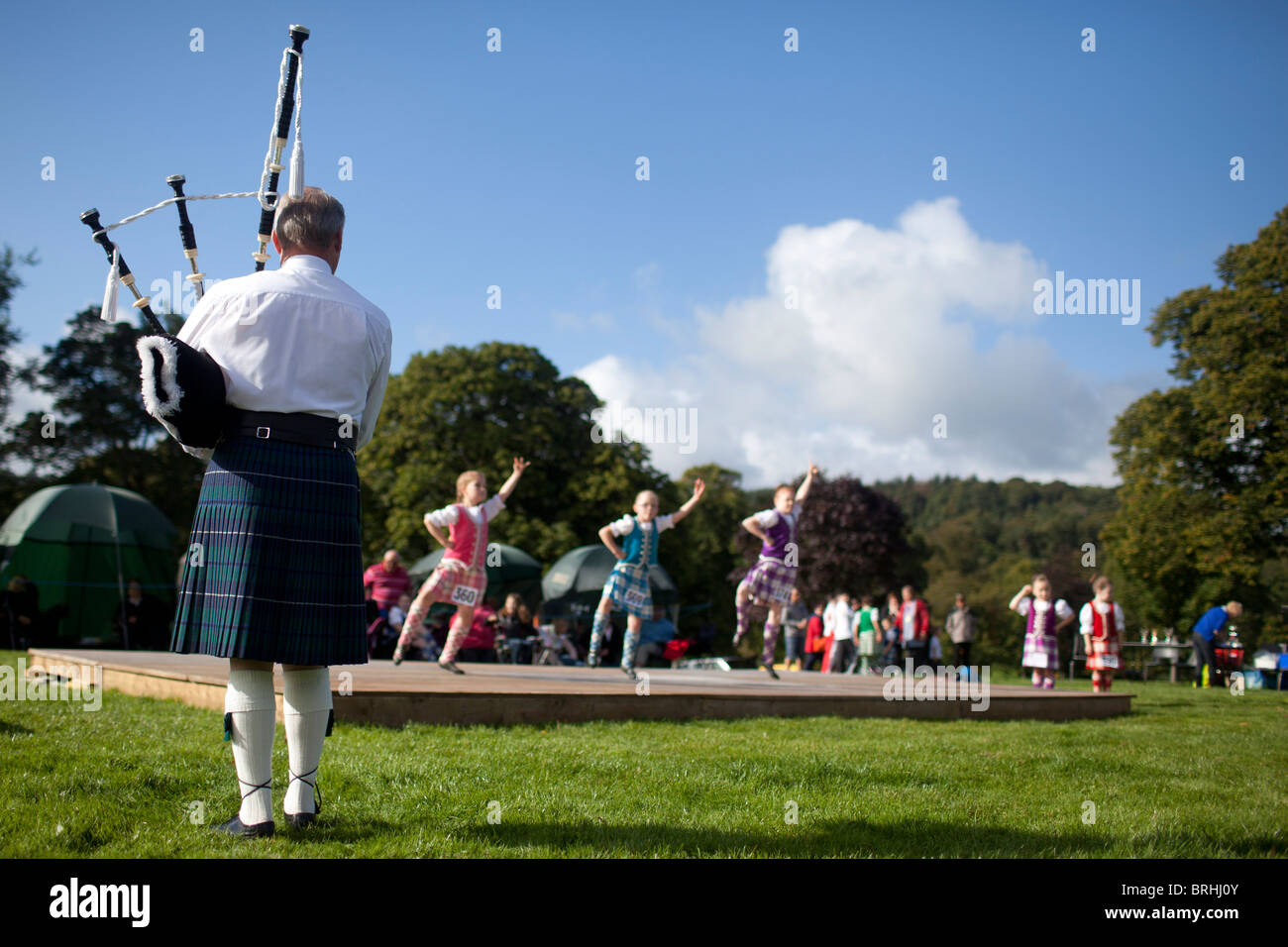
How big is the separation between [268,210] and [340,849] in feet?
8.14

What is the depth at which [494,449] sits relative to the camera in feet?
108

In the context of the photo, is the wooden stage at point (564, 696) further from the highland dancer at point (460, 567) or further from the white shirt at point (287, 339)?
the white shirt at point (287, 339)

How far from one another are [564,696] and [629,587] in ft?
7.60

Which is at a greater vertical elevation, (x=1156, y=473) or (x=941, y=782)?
(x=1156, y=473)

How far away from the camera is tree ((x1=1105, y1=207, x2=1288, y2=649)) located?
26.1 meters

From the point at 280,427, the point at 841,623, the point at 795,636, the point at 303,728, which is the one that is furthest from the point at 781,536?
the point at 795,636

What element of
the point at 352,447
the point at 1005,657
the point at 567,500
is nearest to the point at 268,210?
the point at 352,447

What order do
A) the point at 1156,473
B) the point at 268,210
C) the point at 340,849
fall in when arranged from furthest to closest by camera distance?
the point at 1156,473
the point at 268,210
the point at 340,849

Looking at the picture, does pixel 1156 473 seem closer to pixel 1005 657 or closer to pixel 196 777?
pixel 1005 657

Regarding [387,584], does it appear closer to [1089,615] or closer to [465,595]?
[465,595]

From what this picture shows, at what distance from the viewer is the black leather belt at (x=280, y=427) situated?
10.1 feet

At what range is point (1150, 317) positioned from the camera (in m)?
30.4

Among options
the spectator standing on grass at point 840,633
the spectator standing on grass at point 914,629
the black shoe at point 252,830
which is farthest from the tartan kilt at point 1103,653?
the black shoe at point 252,830
